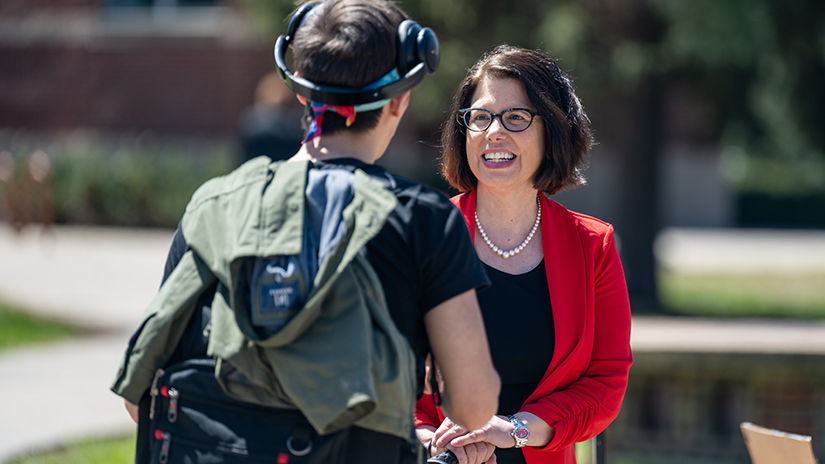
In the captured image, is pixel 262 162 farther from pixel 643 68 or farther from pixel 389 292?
pixel 643 68

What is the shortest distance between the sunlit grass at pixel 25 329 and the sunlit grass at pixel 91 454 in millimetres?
2794

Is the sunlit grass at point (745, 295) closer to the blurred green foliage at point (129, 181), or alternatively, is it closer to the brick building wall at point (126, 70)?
the blurred green foliage at point (129, 181)

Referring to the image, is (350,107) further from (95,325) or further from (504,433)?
(95,325)

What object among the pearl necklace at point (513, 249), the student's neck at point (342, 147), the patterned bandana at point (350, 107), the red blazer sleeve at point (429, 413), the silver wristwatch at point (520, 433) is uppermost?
the patterned bandana at point (350, 107)

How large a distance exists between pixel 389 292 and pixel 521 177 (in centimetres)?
93

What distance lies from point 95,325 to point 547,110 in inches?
255

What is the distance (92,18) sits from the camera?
19.9 meters

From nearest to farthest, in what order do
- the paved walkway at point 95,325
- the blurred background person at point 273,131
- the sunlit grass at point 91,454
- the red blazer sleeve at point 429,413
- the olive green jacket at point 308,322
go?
the olive green jacket at point 308,322 < the red blazer sleeve at point 429,413 < the sunlit grass at point 91,454 < the paved walkway at point 95,325 < the blurred background person at point 273,131

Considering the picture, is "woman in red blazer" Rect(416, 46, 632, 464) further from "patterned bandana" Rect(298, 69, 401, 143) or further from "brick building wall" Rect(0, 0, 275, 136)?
"brick building wall" Rect(0, 0, 275, 136)

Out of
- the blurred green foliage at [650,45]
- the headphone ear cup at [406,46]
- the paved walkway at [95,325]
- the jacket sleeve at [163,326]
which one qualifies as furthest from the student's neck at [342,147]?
the blurred green foliage at [650,45]

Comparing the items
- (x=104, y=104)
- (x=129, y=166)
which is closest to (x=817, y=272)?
(x=129, y=166)

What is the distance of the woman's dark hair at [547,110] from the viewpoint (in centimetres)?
242

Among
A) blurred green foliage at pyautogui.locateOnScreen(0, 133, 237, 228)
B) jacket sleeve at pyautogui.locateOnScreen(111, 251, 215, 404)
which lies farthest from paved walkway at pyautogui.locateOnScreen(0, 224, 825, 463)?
jacket sleeve at pyautogui.locateOnScreen(111, 251, 215, 404)

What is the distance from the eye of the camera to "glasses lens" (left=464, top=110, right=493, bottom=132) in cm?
247
